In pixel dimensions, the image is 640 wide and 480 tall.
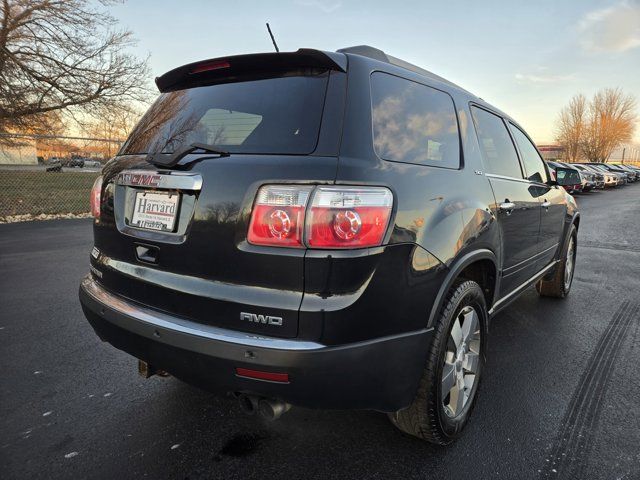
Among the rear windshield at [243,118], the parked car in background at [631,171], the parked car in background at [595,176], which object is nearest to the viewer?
the rear windshield at [243,118]

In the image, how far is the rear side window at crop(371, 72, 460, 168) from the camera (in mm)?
1947

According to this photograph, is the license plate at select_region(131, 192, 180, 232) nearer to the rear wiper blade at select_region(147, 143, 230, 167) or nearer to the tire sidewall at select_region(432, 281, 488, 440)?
the rear wiper blade at select_region(147, 143, 230, 167)

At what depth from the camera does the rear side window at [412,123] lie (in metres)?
1.95

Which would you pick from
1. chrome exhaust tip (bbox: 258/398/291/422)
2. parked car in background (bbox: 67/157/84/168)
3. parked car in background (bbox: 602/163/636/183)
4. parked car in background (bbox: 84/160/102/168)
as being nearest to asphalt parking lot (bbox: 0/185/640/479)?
chrome exhaust tip (bbox: 258/398/291/422)

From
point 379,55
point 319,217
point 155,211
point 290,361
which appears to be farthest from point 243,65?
point 290,361

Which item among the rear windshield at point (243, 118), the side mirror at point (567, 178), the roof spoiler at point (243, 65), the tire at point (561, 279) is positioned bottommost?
the tire at point (561, 279)

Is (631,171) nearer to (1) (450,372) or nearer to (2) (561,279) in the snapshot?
(2) (561,279)

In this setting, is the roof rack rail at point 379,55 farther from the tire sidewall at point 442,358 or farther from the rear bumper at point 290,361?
the rear bumper at point 290,361

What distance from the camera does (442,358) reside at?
6.78ft

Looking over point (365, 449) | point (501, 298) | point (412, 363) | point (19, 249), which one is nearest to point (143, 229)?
point (412, 363)

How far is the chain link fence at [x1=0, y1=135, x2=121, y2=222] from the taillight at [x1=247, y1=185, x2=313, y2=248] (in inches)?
456

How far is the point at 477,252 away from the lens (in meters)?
2.34

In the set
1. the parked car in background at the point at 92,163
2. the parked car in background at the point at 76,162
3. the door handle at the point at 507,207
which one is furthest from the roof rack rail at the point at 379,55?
the parked car in background at the point at 76,162

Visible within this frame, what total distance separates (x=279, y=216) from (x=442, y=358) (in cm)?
106
